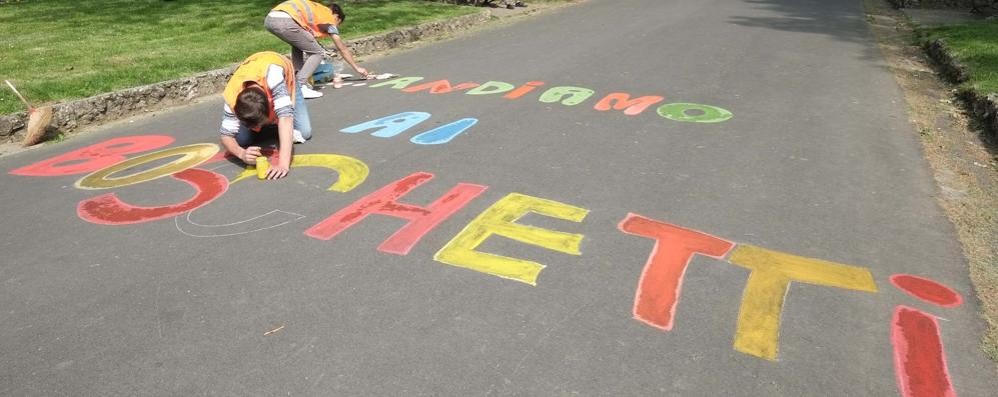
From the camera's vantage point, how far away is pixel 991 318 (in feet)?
9.20

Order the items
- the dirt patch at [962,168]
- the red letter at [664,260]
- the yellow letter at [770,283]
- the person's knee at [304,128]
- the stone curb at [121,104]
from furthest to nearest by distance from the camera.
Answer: the stone curb at [121,104] → the person's knee at [304,128] → the dirt patch at [962,168] → the red letter at [664,260] → the yellow letter at [770,283]

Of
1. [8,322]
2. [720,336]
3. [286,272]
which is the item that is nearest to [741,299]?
[720,336]

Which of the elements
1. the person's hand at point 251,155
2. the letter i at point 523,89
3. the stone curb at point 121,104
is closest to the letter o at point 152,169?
the person's hand at point 251,155

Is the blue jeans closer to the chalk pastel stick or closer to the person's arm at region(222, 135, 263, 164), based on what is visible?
the person's arm at region(222, 135, 263, 164)

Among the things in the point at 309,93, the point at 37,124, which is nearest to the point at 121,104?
the point at 37,124

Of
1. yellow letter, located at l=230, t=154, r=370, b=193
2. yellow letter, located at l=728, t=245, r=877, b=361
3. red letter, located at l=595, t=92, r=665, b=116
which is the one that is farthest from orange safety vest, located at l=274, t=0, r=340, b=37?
yellow letter, located at l=728, t=245, r=877, b=361

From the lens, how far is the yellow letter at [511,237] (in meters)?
3.16

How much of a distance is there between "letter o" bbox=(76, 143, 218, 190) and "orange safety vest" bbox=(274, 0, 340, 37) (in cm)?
237

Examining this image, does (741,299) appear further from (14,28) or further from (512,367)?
(14,28)

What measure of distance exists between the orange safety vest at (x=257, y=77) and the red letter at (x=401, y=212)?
1.26m

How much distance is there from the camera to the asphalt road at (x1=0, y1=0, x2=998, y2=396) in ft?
8.06

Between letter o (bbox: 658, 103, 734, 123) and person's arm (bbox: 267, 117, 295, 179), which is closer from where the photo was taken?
person's arm (bbox: 267, 117, 295, 179)

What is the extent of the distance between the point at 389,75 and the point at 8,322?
5.71m

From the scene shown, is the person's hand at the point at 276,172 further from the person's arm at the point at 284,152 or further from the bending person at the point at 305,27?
the bending person at the point at 305,27
